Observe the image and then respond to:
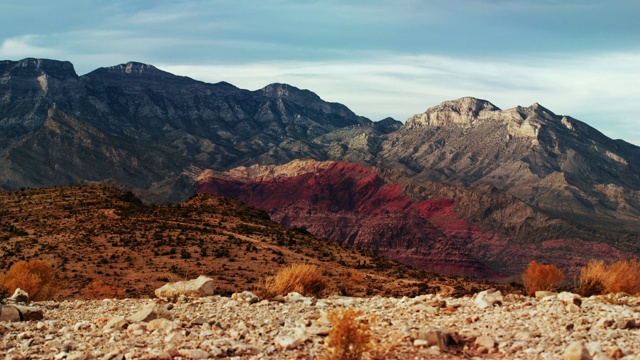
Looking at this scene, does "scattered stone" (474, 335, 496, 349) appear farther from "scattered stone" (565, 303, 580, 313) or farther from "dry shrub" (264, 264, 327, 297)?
"dry shrub" (264, 264, 327, 297)

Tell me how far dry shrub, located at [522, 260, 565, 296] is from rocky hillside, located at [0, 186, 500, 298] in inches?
387

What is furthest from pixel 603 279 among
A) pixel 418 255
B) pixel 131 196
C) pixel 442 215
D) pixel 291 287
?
pixel 442 215

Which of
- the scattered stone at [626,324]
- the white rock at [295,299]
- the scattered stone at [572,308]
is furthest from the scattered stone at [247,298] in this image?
the scattered stone at [626,324]

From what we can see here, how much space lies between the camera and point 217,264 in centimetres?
4547

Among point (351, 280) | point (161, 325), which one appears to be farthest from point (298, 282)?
point (351, 280)

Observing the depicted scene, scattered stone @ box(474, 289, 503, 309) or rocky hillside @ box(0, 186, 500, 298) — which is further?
rocky hillside @ box(0, 186, 500, 298)

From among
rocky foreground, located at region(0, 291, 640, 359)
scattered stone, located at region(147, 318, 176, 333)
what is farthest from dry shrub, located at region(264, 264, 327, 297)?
scattered stone, located at region(147, 318, 176, 333)

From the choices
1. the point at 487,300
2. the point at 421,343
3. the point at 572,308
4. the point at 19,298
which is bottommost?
the point at 19,298

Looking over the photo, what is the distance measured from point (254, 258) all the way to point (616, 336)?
35179 millimetres

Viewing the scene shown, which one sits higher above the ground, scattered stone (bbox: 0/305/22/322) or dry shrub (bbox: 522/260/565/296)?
dry shrub (bbox: 522/260/565/296)

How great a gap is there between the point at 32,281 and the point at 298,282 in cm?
1092

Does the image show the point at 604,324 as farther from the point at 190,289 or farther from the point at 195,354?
the point at 190,289

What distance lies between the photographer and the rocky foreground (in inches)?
547

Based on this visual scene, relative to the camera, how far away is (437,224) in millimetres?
163625
